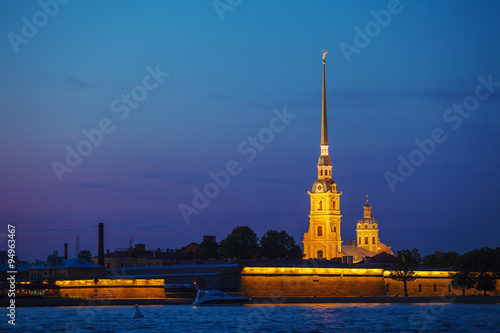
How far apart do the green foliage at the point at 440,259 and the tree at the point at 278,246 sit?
2804 cm

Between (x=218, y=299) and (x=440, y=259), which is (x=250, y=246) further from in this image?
(x=218, y=299)

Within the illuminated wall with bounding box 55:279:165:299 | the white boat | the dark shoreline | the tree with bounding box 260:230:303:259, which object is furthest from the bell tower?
the white boat

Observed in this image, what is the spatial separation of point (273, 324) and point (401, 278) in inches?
1791

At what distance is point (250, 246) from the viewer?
545 ft

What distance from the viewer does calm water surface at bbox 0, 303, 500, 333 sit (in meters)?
69.8

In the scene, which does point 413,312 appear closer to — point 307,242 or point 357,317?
point 357,317

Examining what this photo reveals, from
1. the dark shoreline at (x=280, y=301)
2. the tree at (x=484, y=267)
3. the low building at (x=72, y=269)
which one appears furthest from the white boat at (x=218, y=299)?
the tree at (x=484, y=267)

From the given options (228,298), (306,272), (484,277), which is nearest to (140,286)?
(228,298)

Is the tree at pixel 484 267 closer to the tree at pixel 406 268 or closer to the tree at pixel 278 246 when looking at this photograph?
the tree at pixel 406 268

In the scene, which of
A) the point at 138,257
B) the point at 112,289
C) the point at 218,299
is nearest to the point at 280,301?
the point at 218,299

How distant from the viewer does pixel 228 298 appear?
96.7m

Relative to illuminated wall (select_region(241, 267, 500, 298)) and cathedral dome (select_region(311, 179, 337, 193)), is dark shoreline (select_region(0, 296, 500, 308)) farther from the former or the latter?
cathedral dome (select_region(311, 179, 337, 193))

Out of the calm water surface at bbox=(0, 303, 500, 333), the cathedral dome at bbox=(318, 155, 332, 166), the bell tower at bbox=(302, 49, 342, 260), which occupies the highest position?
the cathedral dome at bbox=(318, 155, 332, 166)

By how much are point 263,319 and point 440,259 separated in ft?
342
